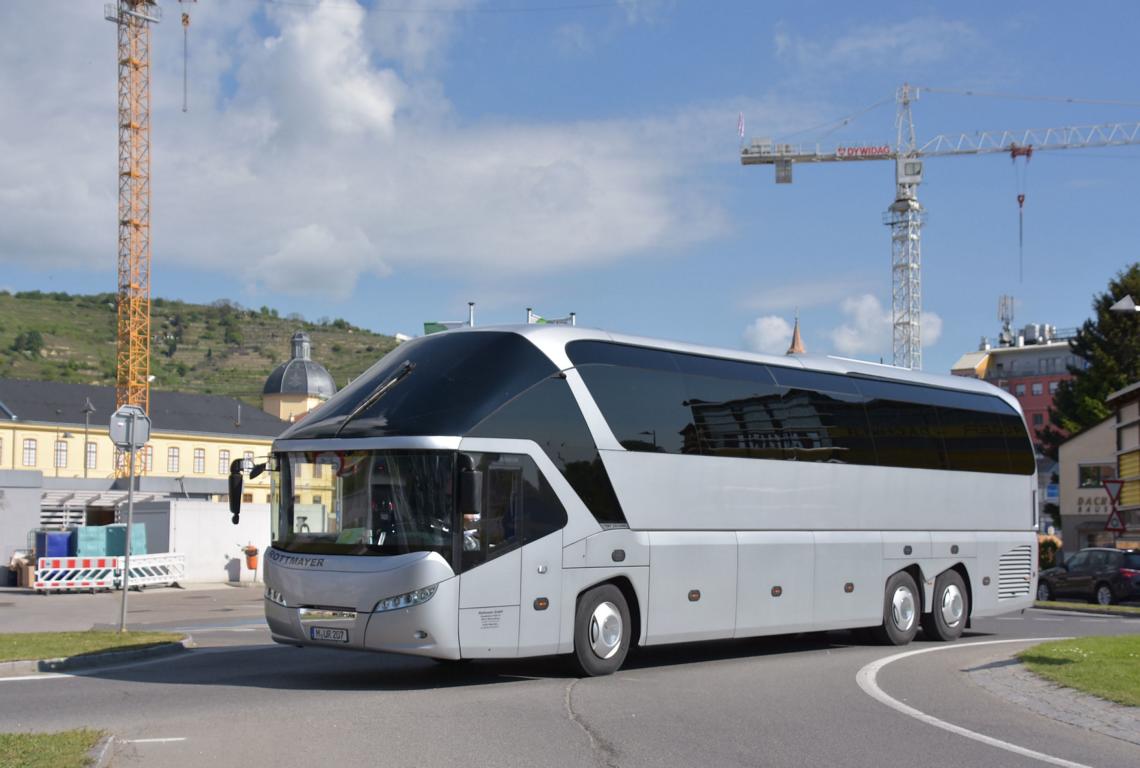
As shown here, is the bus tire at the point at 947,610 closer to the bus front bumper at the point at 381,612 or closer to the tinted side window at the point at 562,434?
the tinted side window at the point at 562,434

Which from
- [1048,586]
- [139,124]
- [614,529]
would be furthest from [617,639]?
[139,124]

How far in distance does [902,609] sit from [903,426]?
2.68 m

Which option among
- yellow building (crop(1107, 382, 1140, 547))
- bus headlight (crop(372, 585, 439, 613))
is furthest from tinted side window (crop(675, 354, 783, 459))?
yellow building (crop(1107, 382, 1140, 547))

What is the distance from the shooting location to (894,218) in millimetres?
117062

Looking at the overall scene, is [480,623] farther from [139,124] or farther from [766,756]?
[139,124]

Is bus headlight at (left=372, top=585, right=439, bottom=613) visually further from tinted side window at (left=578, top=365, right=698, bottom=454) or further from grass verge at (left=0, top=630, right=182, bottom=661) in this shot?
grass verge at (left=0, top=630, right=182, bottom=661)

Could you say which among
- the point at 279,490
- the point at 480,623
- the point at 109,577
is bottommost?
the point at 109,577

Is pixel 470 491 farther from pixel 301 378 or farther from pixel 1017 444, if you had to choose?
pixel 301 378

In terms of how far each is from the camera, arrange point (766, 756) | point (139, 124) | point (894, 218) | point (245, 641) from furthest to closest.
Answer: point (894, 218)
point (139, 124)
point (245, 641)
point (766, 756)

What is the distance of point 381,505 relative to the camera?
Result: 12.7 metres

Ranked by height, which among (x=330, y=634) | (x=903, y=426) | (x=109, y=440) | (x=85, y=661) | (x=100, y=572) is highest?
(x=903, y=426)

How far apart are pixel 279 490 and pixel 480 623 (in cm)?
292

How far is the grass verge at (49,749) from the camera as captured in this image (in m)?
7.74

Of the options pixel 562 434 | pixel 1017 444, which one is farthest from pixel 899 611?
pixel 562 434
